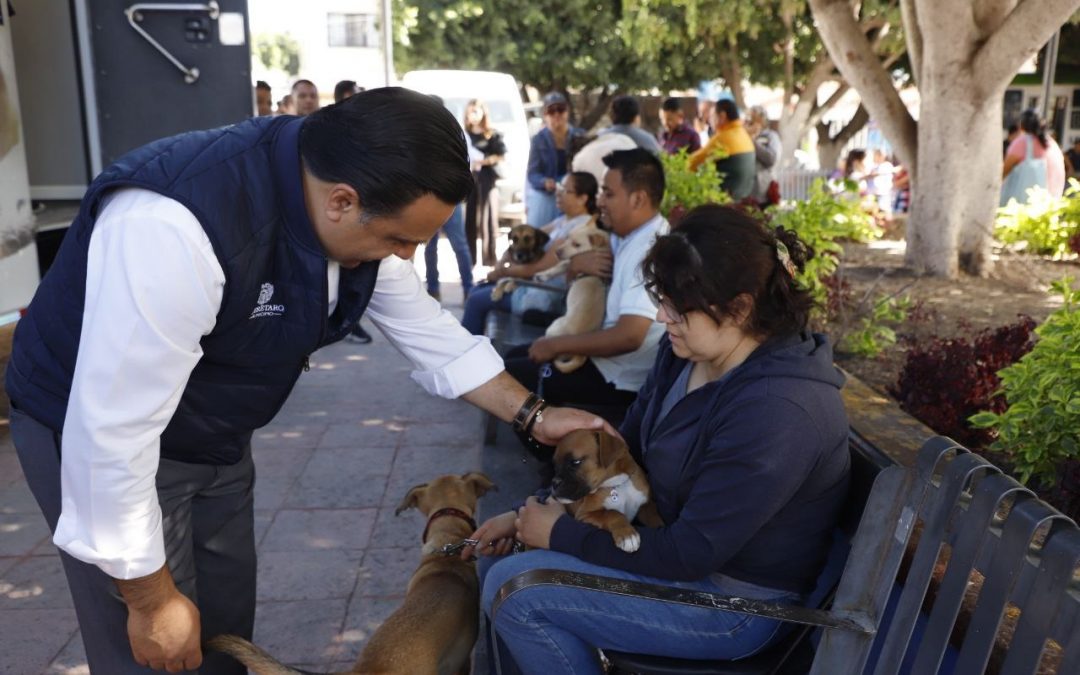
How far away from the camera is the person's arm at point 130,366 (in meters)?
1.67

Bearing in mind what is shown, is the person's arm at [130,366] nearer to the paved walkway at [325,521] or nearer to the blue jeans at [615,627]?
the blue jeans at [615,627]

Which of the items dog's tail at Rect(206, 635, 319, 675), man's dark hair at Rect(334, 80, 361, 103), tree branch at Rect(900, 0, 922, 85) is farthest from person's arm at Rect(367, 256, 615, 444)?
tree branch at Rect(900, 0, 922, 85)

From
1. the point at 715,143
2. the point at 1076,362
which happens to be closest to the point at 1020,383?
the point at 1076,362

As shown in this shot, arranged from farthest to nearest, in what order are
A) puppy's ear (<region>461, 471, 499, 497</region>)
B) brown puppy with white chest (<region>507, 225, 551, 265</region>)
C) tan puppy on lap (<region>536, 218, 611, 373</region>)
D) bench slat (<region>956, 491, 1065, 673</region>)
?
brown puppy with white chest (<region>507, 225, 551, 265</region>), tan puppy on lap (<region>536, 218, 611, 373</region>), puppy's ear (<region>461, 471, 499, 497</region>), bench slat (<region>956, 491, 1065, 673</region>)

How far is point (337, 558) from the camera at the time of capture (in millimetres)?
4191

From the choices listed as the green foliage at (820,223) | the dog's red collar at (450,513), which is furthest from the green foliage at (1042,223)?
the dog's red collar at (450,513)

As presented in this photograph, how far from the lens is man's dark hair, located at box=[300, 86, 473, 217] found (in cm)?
182

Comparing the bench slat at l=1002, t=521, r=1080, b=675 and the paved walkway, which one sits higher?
the bench slat at l=1002, t=521, r=1080, b=675

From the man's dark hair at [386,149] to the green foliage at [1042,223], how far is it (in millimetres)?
7693

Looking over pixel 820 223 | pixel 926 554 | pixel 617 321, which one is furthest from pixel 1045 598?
pixel 820 223

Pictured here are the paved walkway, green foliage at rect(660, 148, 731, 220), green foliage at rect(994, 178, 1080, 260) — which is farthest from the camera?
green foliage at rect(994, 178, 1080, 260)

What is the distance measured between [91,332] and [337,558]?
2.70 metres

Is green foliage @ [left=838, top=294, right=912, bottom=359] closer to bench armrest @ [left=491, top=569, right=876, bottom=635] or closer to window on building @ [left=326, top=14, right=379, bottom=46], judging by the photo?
bench armrest @ [left=491, top=569, right=876, bottom=635]

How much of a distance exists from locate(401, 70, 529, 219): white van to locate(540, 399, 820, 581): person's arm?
42.7 ft
